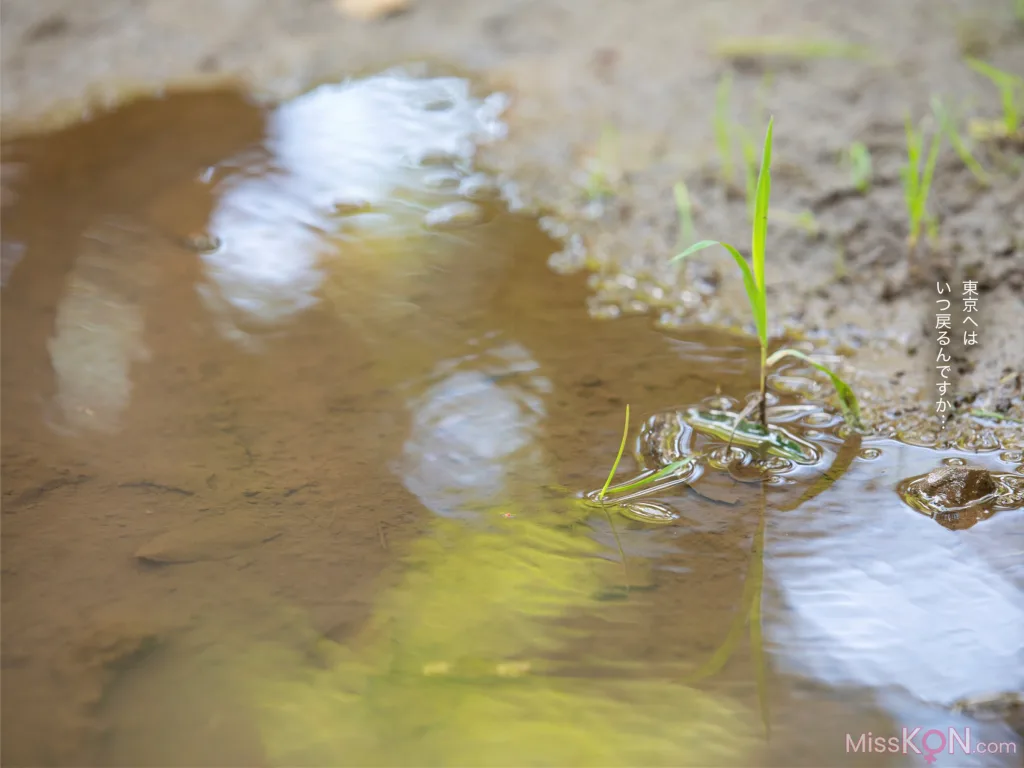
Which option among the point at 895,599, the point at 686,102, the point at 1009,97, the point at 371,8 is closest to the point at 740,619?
the point at 895,599

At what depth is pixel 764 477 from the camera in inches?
57.4

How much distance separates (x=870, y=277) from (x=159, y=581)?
5.24 feet

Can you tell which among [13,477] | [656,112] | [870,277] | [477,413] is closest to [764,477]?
[477,413]

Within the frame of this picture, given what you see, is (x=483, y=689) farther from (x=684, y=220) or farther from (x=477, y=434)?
(x=684, y=220)

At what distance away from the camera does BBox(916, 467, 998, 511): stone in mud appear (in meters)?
1.36

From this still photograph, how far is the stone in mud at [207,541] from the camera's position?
1347 mm

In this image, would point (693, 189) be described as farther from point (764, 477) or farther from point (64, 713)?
point (64, 713)

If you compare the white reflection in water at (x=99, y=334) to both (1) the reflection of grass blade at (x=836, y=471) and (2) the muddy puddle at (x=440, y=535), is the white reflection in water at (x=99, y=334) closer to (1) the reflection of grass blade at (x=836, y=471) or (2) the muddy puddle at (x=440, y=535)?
(2) the muddy puddle at (x=440, y=535)

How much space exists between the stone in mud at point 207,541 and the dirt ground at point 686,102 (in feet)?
3.00

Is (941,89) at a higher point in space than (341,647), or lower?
higher

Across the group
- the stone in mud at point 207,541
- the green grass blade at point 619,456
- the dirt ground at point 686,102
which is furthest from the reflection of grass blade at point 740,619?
the stone in mud at point 207,541

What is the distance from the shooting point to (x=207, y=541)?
4.50 ft

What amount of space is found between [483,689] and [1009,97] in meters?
1.98

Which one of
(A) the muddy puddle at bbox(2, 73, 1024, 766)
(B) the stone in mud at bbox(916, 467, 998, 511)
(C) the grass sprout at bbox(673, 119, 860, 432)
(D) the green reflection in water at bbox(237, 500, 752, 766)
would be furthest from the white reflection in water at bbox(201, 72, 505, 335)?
(B) the stone in mud at bbox(916, 467, 998, 511)
